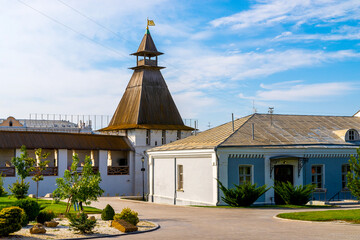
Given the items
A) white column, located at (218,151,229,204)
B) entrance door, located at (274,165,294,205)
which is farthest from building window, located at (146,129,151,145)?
white column, located at (218,151,229,204)

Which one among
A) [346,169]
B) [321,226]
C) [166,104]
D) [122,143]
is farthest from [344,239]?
[166,104]

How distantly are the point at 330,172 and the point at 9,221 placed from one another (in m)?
21.7

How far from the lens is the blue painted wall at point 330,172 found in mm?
30734

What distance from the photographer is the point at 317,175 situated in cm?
3119

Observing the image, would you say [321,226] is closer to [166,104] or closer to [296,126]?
[296,126]

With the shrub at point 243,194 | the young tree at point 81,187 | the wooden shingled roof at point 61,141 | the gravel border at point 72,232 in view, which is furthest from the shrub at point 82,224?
the wooden shingled roof at point 61,141

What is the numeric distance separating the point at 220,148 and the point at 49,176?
777 inches

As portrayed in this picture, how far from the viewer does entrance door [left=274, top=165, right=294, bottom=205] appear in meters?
29.9

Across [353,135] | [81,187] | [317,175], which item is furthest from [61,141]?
[353,135]

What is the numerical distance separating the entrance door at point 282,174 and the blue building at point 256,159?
6cm

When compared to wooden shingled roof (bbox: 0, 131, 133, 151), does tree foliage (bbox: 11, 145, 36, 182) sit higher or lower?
lower

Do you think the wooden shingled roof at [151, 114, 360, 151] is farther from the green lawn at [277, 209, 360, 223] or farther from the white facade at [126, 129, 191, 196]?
the white facade at [126, 129, 191, 196]

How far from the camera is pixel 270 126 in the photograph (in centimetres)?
3344

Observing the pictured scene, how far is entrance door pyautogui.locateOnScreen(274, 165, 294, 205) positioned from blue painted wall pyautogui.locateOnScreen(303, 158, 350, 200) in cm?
95
